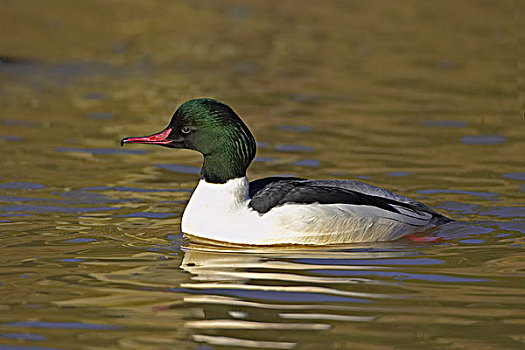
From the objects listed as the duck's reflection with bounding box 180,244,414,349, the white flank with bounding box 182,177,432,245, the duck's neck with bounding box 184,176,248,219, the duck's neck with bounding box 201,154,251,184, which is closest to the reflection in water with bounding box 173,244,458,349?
the duck's reflection with bounding box 180,244,414,349

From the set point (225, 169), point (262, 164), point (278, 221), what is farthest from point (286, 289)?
point (262, 164)

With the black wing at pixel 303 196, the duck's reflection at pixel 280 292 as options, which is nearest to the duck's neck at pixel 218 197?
the black wing at pixel 303 196

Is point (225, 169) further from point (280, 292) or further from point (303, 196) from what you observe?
point (280, 292)

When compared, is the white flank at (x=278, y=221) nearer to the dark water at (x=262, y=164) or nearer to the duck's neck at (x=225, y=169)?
the duck's neck at (x=225, y=169)

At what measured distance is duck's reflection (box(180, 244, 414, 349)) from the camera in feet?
23.8

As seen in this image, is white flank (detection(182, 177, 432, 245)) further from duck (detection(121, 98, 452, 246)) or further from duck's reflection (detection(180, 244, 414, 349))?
duck's reflection (detection(180, 244, 414, 349))

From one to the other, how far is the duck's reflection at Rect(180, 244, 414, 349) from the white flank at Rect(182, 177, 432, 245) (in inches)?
5.3

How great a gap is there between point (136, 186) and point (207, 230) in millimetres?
2787

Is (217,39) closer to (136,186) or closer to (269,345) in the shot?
(136,186)

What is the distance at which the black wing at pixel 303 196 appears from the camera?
379 inches

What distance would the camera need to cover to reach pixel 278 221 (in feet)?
31.2

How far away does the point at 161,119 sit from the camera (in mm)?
16172

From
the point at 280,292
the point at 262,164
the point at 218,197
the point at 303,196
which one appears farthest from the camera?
the point at 262,164

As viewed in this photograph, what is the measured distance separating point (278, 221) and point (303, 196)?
0.35 m
